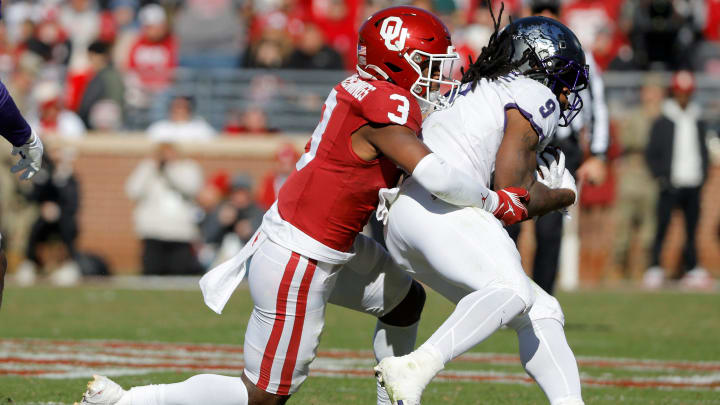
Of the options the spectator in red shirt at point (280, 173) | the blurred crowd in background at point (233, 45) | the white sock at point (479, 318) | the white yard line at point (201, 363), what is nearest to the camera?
the white sock at point (479, 318)

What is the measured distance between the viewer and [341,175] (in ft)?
13.8

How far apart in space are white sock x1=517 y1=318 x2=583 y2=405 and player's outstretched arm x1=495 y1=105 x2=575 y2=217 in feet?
1.33

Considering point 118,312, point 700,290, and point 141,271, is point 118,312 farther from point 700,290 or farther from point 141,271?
point 700,290

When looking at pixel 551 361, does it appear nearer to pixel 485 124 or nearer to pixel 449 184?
pixel 449 184

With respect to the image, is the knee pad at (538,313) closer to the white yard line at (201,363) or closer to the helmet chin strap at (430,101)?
the helmet chin strap at (430,101)

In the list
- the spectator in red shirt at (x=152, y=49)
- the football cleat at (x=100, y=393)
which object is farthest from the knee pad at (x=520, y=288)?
the spectator in red shirt at (x=152, y=49)

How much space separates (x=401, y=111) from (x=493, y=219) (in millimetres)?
485

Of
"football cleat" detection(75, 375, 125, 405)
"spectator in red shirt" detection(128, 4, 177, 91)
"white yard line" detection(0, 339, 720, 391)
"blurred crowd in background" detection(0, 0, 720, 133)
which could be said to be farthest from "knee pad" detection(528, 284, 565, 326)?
"spectator in red shirt" detection(128, 4, 177, 91)

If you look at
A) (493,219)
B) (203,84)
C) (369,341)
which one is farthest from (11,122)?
(203,84)

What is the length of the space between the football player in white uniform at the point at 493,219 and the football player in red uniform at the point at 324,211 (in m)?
0.11

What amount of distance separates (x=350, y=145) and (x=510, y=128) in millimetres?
568

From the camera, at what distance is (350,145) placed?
13.7 ft

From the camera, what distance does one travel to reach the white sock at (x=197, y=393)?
167 inches

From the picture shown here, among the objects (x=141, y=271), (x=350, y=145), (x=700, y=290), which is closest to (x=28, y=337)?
(x=350, y=145)
